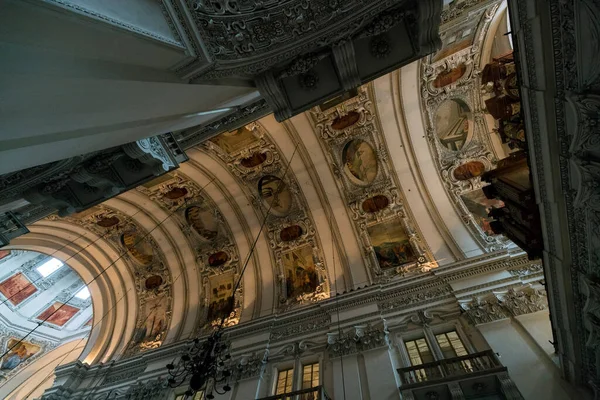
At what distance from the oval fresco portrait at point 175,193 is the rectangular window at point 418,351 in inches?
379

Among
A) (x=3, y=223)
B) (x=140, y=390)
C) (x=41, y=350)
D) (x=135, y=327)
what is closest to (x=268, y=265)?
(x=140, y=390)

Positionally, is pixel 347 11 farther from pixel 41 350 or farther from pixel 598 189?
pixel 41 350

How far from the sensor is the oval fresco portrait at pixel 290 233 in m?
11.2

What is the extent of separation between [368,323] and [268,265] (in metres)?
4.87

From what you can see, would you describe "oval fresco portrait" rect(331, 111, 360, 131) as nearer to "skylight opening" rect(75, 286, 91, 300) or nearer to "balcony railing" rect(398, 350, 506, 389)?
"balcony railing" rect(398, 350, 506, 389)

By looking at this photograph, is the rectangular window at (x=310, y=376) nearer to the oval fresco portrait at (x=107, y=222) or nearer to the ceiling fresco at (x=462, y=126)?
the ceiling fresco at (x=462, y=126)

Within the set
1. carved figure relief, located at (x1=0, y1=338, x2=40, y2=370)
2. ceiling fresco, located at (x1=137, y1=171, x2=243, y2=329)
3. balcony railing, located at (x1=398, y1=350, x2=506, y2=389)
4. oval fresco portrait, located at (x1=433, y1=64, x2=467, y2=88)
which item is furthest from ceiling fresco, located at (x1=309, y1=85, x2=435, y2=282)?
carved figure relief, located at (x1=0, y1=338, x2=40, y2=370)

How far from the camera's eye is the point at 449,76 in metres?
9.09

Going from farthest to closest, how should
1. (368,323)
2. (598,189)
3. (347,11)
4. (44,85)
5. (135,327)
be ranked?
(135,327), (368,323), (347,11), (598,189), (44,85)

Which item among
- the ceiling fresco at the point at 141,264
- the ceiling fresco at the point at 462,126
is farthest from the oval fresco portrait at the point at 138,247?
the ceiling fresco at the point at 462,126

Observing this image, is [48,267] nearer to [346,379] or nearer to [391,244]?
[346,379]

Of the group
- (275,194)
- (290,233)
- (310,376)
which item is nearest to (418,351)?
(310,376)

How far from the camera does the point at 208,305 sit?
11.4 meters

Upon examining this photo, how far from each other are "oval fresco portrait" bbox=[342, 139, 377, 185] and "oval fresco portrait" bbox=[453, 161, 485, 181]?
284cm
